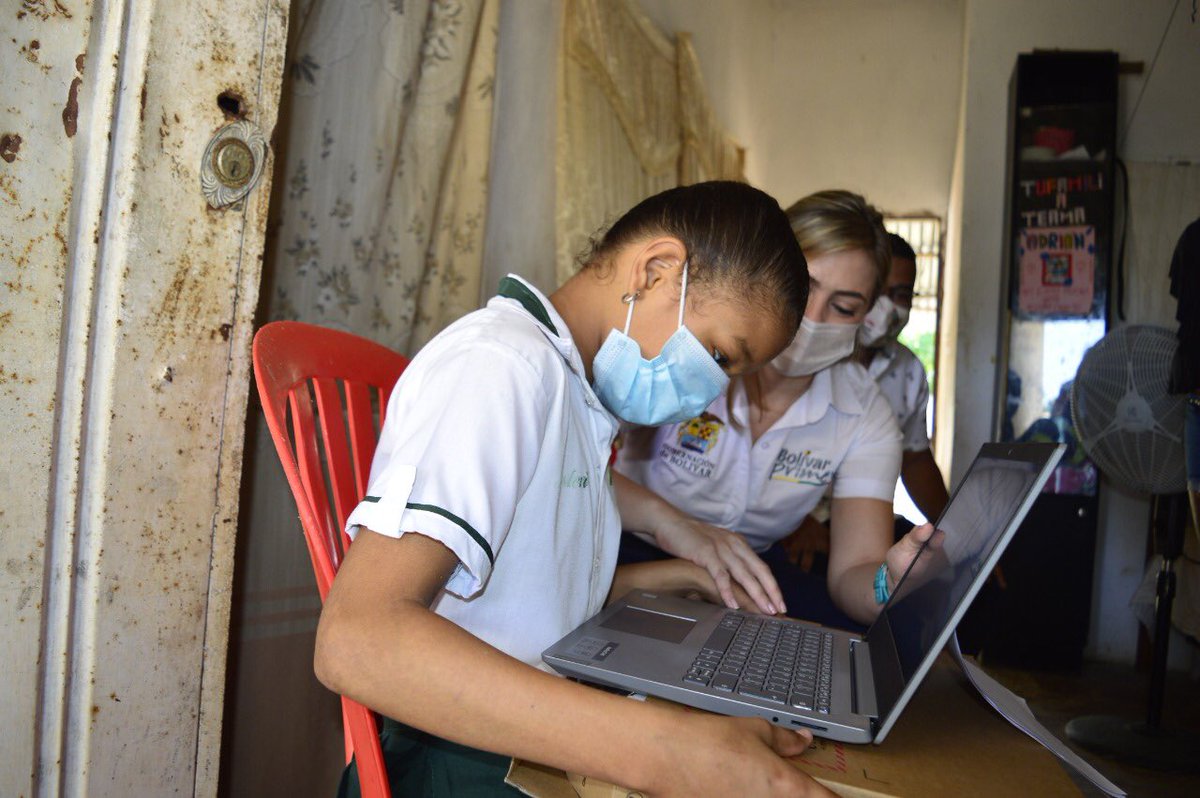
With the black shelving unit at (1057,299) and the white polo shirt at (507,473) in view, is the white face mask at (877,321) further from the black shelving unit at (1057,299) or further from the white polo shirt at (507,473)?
the black shelving unit at (1057,299)

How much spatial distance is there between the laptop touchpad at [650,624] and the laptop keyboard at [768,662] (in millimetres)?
38

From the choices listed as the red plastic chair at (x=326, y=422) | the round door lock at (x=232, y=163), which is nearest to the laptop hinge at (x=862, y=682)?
the red plastic chair at (x=326, y=422)

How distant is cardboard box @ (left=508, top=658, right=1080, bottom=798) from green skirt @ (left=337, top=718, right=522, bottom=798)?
0.16 meters

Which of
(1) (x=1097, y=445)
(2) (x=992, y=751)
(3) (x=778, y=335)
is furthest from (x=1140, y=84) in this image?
(2) (x=992, y=751)

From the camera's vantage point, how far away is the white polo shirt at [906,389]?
92.0 inches

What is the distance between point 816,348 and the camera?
1.59m

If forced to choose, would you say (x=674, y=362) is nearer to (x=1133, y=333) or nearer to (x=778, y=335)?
(x=778, y=335)

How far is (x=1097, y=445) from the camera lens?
8.90 ft

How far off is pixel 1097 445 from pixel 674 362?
2250 millimetres

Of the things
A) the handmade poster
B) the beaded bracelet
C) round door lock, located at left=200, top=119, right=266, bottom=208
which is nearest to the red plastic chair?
round door lock, located at left=200, top=119, right=266, bottom=208

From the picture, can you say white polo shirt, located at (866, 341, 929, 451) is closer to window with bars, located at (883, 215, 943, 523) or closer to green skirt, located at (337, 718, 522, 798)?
green skirt, located at (337, 718, 522, 798)

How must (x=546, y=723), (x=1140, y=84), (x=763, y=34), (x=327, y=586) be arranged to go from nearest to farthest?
(x=546, y=723) < (x=327, y=586) < (x=1140, y=84) < (x=763, y=34)

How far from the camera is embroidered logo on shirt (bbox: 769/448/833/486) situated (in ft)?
5.22

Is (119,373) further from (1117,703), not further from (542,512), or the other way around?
(1117,703)
